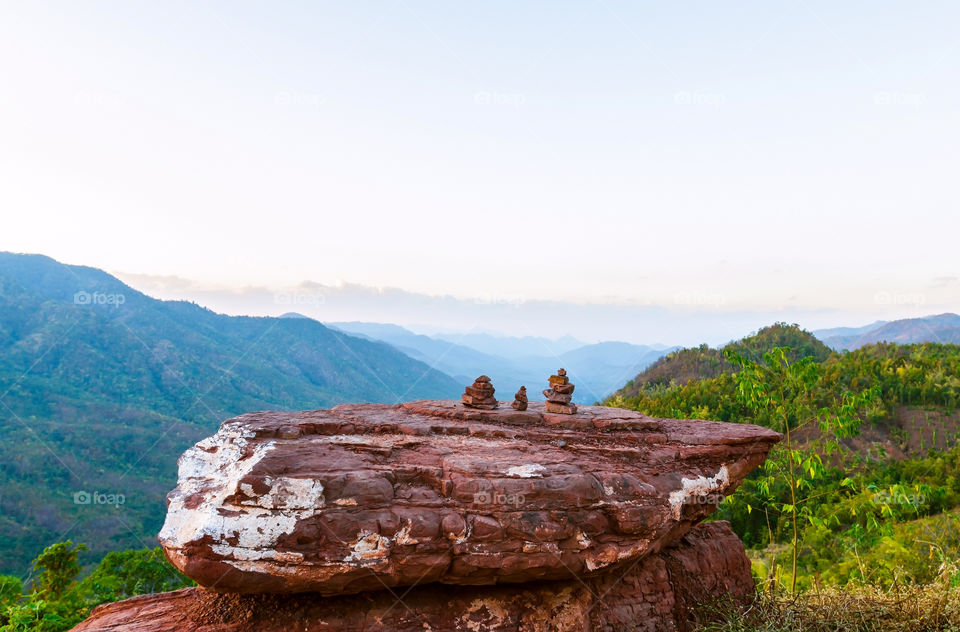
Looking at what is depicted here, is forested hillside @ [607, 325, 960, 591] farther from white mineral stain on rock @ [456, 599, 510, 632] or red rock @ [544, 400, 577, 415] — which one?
white mineral stain on rock @ [456, 599, 510, 632]

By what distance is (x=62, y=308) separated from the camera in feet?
397

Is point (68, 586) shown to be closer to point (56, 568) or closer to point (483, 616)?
point (56, 568)

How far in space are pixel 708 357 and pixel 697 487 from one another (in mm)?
75618

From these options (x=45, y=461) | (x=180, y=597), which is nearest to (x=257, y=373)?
(x=45, y=461)

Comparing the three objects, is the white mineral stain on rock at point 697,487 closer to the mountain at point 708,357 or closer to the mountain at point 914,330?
the mountain at point 708,357

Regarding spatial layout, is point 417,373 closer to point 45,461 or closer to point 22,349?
point 22,349

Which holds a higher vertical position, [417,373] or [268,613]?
[268,613]

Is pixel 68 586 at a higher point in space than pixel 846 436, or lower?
lower

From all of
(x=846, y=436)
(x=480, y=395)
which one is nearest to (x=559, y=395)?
(x=480, y=395)

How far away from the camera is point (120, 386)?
99.4 metres

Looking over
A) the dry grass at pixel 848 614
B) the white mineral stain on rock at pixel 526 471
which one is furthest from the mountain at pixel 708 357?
the white mineral stain on rock at pixel 526 471

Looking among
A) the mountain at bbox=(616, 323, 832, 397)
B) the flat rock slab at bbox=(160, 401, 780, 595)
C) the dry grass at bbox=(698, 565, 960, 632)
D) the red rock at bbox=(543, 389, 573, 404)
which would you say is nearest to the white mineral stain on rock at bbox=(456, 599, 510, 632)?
the flat rock slab at bbox=(160, 401, 780, 595)

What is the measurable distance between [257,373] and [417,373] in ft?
240

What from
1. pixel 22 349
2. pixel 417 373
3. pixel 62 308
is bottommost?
pixel 417 373
